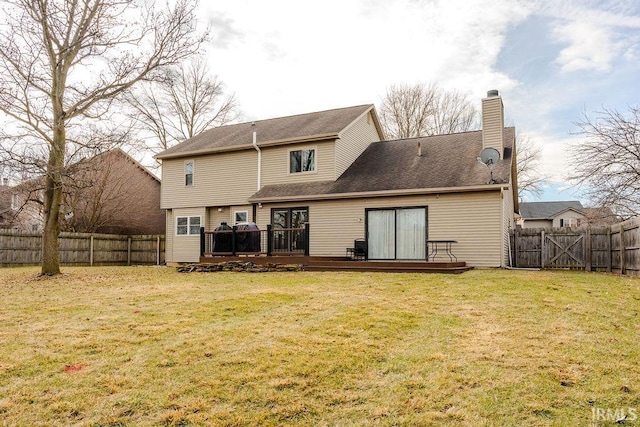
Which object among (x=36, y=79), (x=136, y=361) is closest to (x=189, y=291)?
(x=136, y=361)

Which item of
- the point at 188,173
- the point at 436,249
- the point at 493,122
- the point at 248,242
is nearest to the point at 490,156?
the point at 493,122

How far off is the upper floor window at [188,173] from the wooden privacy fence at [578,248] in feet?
43.8

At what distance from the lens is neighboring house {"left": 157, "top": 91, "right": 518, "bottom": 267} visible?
1384 centimetres

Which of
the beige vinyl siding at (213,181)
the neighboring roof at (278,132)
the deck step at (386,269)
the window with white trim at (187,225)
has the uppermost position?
the neighboring roof at (278,132)

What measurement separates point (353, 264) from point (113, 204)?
634 inches

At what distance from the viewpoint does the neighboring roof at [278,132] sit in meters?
16.9

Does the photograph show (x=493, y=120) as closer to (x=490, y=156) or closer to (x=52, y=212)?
(x=490, y=156)

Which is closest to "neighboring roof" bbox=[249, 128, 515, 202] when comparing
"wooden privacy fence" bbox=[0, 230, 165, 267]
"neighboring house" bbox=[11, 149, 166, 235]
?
"wooden privacy fence" bbox=[0, 230, 165, 267]

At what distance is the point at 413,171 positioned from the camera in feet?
50.8

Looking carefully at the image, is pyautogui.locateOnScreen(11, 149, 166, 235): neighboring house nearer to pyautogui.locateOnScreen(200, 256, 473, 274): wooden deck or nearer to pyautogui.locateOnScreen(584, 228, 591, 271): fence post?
pyautogui.locateOnScreen(200, 256, 473, 274): wooden deck

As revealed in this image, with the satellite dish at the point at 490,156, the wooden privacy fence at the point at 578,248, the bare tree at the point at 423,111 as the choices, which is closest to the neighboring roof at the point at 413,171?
the satellite dish at the point at 490,156

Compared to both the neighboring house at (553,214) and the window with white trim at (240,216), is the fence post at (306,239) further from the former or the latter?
the neighboring house at (553,214)

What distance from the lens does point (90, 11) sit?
12836mm

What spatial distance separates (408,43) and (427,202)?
6.10 meters
